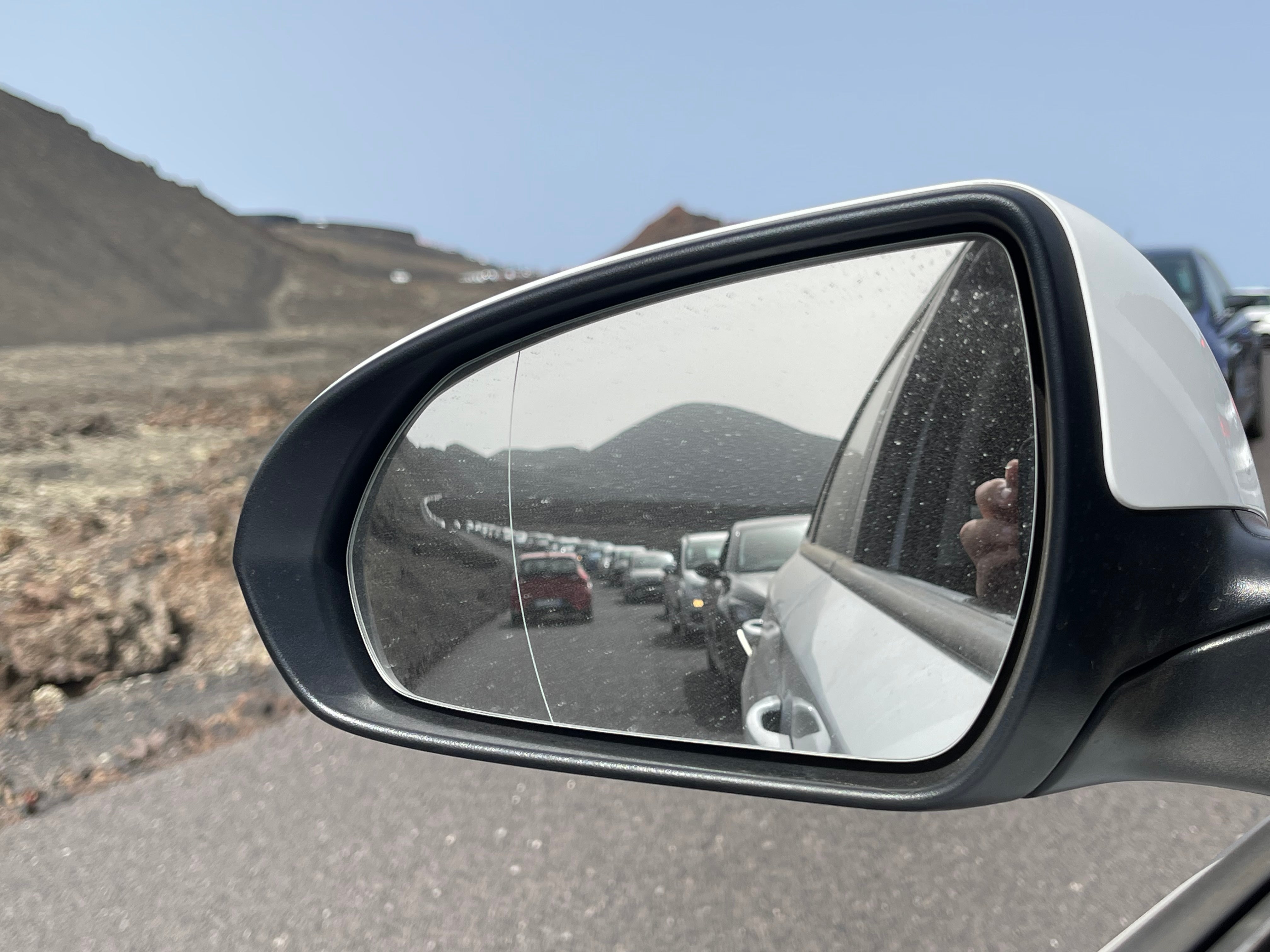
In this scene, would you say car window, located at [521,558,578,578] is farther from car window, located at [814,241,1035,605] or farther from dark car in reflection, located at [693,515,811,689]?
car window, located at [814,241,1035,605]

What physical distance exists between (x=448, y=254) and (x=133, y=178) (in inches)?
1233

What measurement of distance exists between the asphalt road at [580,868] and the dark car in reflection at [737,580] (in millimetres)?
1657

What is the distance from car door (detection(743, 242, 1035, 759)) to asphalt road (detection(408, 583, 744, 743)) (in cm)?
7

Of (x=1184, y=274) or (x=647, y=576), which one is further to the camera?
(x=1184, y=274)

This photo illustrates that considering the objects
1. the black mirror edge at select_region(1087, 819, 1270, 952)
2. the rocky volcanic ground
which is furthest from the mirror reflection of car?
the rocky volcanic ground

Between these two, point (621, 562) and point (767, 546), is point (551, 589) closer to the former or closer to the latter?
point (621, 562)

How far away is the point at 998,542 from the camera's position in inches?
36.4

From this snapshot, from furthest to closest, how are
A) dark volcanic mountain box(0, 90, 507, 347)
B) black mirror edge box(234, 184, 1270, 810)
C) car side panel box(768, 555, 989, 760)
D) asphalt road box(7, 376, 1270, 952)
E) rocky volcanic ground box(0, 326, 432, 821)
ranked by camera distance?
dark volcanic mountain box(0, 90, 507, 347)
rocky volcanic ground box(0, 326, 432, 821)
asphalt road box(7, 376, 1270, 952)
car side panel box(768, 555, 989, 760)
black mirror edge box(234, 184, 1270, 810)

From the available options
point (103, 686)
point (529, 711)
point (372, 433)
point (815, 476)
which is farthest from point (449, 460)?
point (103, 686)

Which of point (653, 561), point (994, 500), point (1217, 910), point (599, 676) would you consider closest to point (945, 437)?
point (994, 500)

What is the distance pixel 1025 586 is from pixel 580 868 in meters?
2.23

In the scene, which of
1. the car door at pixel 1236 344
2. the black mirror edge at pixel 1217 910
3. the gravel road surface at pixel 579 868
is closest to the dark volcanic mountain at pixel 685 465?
the black mirror edge at pixel 1217 910

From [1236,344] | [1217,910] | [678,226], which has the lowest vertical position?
[1217,910]

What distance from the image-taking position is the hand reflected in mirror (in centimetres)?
90
